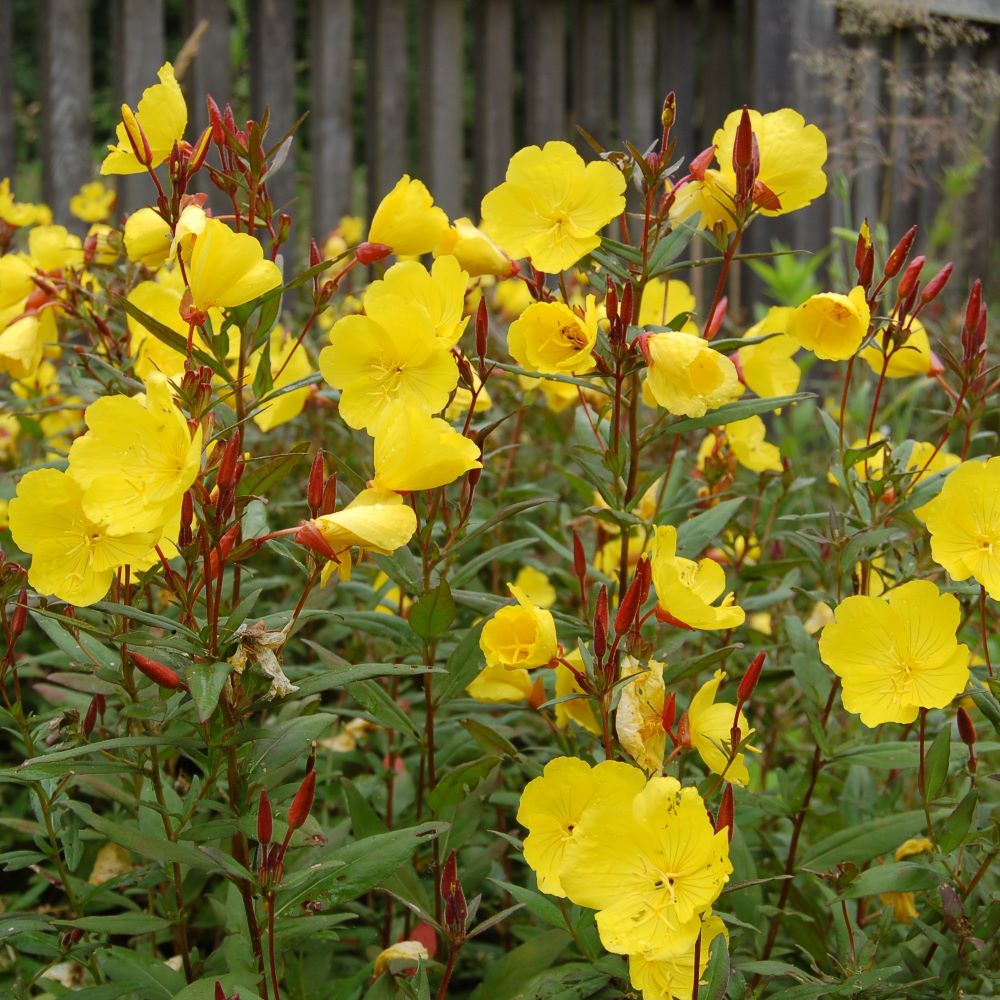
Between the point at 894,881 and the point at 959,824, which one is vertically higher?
the point at 959,824

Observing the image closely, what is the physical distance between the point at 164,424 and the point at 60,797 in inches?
22.9

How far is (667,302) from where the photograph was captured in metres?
1.82

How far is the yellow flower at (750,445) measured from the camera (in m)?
1.89

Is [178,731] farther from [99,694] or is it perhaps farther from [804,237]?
[804,237]

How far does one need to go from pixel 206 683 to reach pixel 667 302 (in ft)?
3.27

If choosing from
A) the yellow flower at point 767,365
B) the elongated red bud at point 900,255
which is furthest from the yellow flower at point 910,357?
the elongated red bud at point 900,255

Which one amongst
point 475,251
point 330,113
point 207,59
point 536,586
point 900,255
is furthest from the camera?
point 330,113

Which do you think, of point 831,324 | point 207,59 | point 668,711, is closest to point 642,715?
point 668,711

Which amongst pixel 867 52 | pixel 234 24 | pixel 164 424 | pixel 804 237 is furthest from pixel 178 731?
pixel 804 237

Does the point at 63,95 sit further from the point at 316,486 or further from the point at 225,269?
the point at 316,486

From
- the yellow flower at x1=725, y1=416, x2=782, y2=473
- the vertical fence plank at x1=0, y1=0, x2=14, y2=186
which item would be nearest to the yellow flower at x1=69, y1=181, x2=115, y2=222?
the vertical fence plank at x1=0, y1=0, x2=14, y2=186

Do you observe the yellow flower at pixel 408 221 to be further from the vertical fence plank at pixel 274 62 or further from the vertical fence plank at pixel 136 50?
the vertical fence plank at pixel 274 62

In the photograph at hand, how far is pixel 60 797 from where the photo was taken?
1455mm

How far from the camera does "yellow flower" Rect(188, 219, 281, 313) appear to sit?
3.80 ft
